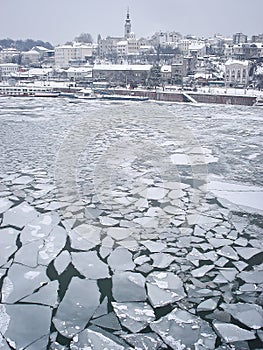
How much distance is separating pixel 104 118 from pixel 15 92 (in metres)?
11.4

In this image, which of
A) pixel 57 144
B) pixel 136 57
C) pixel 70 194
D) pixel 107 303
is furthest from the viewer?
pixel 136 57

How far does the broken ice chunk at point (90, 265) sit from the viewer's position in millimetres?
3127

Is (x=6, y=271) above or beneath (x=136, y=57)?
beneath

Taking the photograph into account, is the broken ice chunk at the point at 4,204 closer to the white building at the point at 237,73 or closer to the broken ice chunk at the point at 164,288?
the broken ice chunk at the point at 164,288

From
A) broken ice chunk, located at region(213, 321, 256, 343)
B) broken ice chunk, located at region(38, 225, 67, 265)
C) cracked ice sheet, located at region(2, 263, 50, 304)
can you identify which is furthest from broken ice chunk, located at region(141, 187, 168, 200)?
broken ice chunk, located at region(213, 321, 256, 343)

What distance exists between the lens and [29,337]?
245 centimetres

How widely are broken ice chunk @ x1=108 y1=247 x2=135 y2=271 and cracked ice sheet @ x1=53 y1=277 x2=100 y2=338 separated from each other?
31 centimetres

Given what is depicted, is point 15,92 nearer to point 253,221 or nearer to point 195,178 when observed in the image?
point 195,178

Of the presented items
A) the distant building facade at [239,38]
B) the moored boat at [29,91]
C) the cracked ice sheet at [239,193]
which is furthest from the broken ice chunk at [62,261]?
the distant building facade at [239,38]

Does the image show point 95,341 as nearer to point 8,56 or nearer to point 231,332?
point 231,332

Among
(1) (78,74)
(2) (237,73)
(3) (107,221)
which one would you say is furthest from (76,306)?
(1) (78,74)

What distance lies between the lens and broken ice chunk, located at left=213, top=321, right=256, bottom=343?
2.46 metres

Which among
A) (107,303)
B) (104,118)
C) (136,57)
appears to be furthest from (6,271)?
(136,57)

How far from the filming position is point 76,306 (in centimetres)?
274
